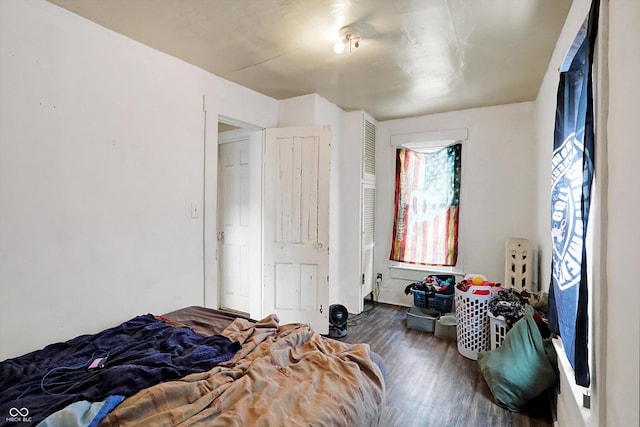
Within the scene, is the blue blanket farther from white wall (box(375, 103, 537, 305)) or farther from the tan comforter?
white wall (box(375, 103, 537, 305))

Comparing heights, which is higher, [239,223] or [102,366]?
[239,223]

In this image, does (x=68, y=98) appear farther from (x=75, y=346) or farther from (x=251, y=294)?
(x=251, y=294)

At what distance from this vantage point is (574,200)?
5.02 ft

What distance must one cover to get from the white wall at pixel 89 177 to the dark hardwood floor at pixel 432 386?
1.71 m

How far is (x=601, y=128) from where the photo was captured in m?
1.14

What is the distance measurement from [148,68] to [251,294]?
2304 millimetres

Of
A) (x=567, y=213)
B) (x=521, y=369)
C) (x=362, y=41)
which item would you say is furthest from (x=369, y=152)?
(x=521, y=369)

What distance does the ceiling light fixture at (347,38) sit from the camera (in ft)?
6.57

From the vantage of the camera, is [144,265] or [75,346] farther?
[144,265]

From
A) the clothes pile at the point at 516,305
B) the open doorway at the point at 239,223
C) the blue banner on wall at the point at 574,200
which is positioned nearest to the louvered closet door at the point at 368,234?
the open doorway at the point at 239,223

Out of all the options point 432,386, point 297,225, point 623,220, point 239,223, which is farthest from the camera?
point 239,223

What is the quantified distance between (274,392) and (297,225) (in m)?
2.01

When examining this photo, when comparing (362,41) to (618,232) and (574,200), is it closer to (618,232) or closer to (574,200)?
(574,200)

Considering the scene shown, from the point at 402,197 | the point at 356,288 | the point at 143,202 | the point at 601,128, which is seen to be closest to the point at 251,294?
the point at 356,288
